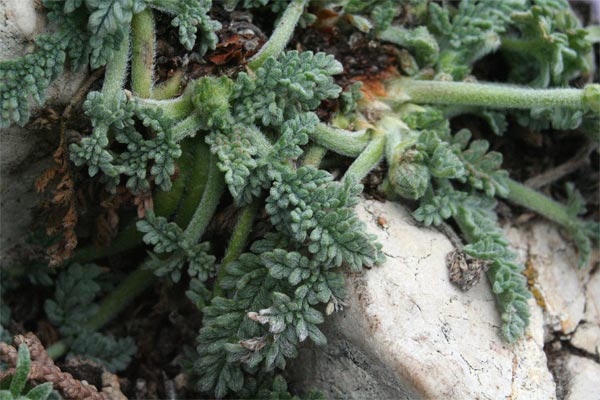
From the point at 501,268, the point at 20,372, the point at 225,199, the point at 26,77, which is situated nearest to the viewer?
the point at 20,372

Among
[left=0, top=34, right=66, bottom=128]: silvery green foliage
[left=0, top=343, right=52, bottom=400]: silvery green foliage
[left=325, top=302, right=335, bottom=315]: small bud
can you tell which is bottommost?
[left=325, top=302, right=335, bottom=315]: small bud

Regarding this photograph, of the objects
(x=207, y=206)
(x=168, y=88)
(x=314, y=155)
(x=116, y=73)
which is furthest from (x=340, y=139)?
(x=116, y=73)

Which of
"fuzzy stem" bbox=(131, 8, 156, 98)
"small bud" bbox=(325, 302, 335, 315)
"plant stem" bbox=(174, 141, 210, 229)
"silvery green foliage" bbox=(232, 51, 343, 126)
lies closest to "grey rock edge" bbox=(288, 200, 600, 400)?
"small bud" bbox=(325, 302, 335, 315)

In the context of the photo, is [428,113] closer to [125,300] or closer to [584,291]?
[584,291]

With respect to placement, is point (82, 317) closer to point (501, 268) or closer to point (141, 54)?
point (141, 54)

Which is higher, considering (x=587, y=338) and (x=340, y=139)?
(x=340, y=139)

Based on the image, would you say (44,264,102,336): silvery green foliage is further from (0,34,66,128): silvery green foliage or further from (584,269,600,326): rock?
(584,269,600,326): rock
